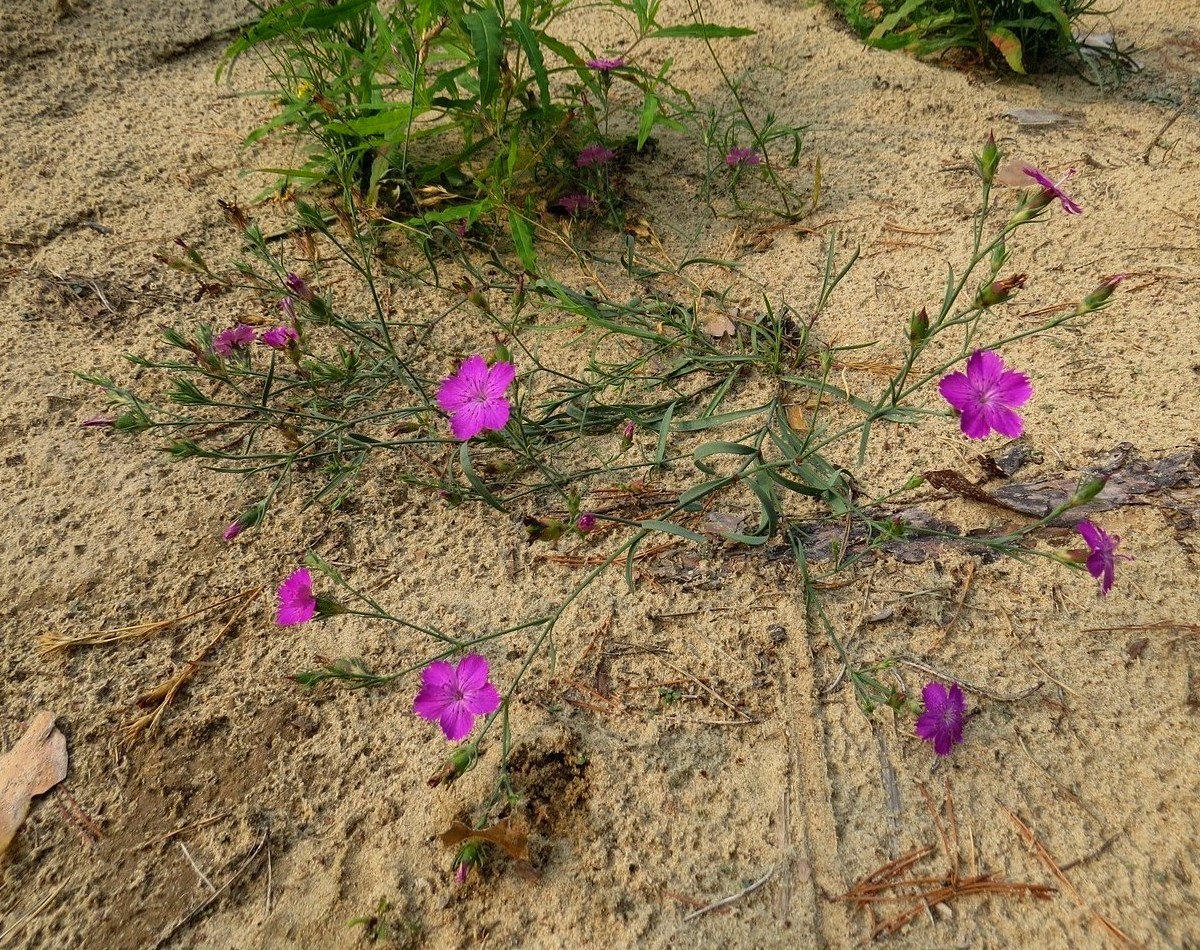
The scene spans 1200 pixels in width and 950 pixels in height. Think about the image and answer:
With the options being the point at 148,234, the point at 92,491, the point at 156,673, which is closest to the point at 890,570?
the point at 156,673

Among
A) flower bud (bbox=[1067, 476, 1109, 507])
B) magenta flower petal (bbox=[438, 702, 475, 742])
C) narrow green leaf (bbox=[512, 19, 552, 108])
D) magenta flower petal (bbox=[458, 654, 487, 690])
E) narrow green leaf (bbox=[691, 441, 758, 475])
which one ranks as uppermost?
narrow green leaf (bbox=[512, 19, 552, 108])

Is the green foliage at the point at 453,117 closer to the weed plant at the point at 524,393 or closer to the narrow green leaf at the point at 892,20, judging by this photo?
the weed plant at the point at 524,393

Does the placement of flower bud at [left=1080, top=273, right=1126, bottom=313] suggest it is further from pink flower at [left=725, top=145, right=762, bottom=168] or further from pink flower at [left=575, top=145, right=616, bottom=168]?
pink flower at [left=575, top=145, right=616, bottom=168]

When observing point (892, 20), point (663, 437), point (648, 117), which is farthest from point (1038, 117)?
point (663, 437)

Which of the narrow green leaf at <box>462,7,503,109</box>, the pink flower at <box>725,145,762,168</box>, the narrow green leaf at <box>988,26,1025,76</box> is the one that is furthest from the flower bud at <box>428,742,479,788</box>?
the narrow green leaf at <box>988,26,1025,76</box>

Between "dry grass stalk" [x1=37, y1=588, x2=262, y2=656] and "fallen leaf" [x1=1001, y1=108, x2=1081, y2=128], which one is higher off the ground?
"fallen leaf" [x1=1001, y1=108, x2=1081, y2=128]

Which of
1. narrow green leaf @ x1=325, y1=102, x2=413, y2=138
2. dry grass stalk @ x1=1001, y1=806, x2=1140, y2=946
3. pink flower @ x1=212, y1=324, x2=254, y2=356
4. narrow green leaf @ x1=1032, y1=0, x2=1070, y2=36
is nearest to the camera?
dry grass stalk @ x1=1001, y1=806, x2=1140, y2=946

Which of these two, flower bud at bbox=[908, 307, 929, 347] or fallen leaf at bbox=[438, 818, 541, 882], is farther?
flower bud at bbox=[908, 307, 929, 347]
